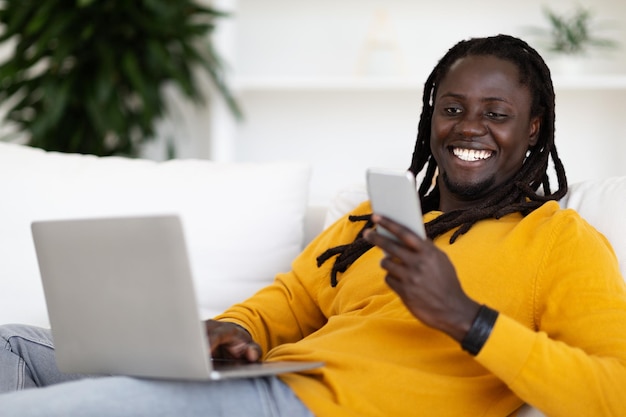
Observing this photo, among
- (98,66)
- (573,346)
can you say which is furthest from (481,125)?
(98,66)

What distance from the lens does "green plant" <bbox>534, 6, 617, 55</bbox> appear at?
2.98m

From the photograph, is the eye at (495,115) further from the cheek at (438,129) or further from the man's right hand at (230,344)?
the man's right hand at (230,344)

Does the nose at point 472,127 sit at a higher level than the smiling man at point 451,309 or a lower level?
higher

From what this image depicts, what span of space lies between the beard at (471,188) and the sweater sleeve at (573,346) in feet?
0.95

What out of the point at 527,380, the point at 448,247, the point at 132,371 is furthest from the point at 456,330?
the point at 132,371

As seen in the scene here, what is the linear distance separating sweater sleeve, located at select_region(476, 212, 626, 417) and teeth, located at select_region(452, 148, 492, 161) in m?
0.30

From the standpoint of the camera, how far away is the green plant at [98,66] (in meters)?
3.07

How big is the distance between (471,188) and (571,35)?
1.67 meters

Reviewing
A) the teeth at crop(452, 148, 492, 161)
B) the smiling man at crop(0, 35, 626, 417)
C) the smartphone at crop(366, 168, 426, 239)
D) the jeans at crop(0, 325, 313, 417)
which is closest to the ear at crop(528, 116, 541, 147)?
the smiling man at crop(0, 35, 626, 417)

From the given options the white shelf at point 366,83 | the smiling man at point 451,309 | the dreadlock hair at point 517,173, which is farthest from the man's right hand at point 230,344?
the white shelf at point 366,83

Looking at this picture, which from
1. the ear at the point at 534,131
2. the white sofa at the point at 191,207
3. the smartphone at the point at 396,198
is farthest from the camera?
the white sofa at the point at 191,207

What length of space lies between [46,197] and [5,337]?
Answer: 583 millimetres

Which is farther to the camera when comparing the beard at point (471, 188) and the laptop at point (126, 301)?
the beard at point (471, 188)

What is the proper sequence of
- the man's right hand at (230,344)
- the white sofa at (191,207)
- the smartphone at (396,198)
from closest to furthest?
the smartphone at (396,198), the man's right hand at (230,344), the white sofa at (191,207)
